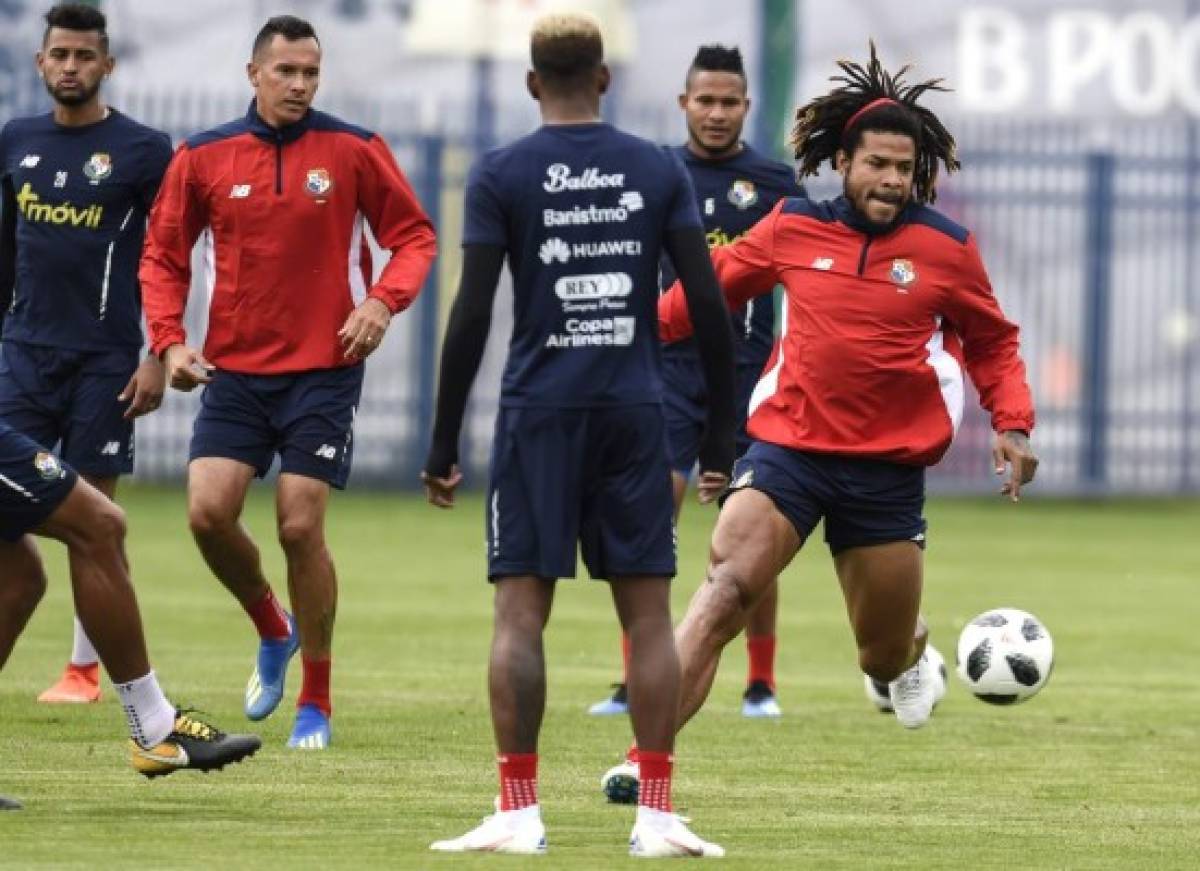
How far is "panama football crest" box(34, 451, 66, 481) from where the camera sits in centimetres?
922

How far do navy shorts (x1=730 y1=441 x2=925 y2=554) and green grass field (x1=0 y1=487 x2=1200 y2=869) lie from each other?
0.89m

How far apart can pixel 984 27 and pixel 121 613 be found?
2774cm

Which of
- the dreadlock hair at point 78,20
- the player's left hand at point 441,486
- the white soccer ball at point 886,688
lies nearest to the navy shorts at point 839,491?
the white soccer ball at point 886,688

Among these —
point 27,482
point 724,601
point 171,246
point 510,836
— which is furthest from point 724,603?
point 171,246

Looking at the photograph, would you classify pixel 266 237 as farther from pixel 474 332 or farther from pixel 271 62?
pixel 474 332

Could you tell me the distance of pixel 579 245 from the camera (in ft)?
28.0

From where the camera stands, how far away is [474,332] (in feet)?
27.8

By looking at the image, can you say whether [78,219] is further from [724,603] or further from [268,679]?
[724,603]

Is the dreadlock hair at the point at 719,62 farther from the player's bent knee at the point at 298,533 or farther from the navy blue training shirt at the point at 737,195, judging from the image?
the player's bent knee at the point at 298,533

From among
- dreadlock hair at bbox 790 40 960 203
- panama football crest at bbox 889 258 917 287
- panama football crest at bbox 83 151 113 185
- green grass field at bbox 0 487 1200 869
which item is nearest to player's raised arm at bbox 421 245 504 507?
green grass field at bbox 0 487 1200 869

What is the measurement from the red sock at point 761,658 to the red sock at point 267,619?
2.16 m

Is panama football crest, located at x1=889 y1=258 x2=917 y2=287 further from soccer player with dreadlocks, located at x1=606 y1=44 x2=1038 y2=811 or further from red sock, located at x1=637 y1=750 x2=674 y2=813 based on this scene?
red sock, located at x1=637 y1=750 x2=674 y2=813

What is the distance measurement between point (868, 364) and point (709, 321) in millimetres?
1662

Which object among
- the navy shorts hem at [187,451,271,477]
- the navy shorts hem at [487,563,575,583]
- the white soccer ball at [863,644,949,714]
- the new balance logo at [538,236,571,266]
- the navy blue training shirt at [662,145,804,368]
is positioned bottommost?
the white soccer ball at [863,644,949,714]
